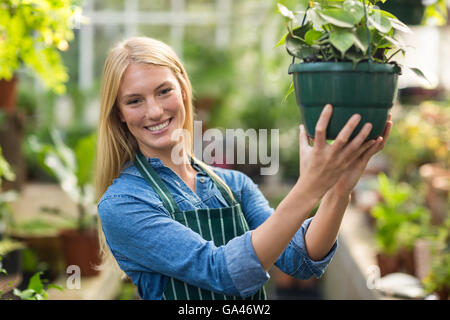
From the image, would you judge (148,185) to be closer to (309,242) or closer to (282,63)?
(309,242)

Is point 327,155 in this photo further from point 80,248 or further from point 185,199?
point 80,248

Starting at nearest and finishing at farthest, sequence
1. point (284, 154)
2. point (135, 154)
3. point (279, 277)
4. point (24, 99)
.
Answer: point (135, 154) → point (279, 277) → point (284, 154) → point (24, 99)

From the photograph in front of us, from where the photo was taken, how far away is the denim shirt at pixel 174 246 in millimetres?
1176

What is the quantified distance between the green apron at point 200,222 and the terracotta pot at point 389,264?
2.49 m

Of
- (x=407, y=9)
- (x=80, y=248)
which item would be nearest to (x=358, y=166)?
(x=407, y=9)

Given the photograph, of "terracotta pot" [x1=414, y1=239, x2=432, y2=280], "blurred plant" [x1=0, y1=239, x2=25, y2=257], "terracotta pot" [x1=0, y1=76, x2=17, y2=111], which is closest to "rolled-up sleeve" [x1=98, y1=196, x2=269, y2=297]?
"blurred plant" [x1=0, y1=239, x2=25, y2=257]

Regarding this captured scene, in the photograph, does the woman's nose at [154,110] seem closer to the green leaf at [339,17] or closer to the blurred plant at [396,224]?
the green leaf at [339,17]

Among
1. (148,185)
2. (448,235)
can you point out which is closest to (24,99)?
(448,235)

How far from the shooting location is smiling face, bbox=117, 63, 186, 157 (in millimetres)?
1410

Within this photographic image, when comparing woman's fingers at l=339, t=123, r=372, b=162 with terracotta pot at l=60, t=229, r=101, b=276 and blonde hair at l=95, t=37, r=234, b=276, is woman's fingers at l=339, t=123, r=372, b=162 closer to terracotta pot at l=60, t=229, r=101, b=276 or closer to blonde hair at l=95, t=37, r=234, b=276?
blonde hair at l=95, t=37, r=234, b=276

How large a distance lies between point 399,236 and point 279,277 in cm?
144

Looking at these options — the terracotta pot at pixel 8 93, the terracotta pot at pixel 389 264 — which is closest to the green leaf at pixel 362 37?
the terracotta pot at pixel 389 264

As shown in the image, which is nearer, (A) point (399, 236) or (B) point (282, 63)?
(A) point (399, 236)

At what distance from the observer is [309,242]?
137 cm
